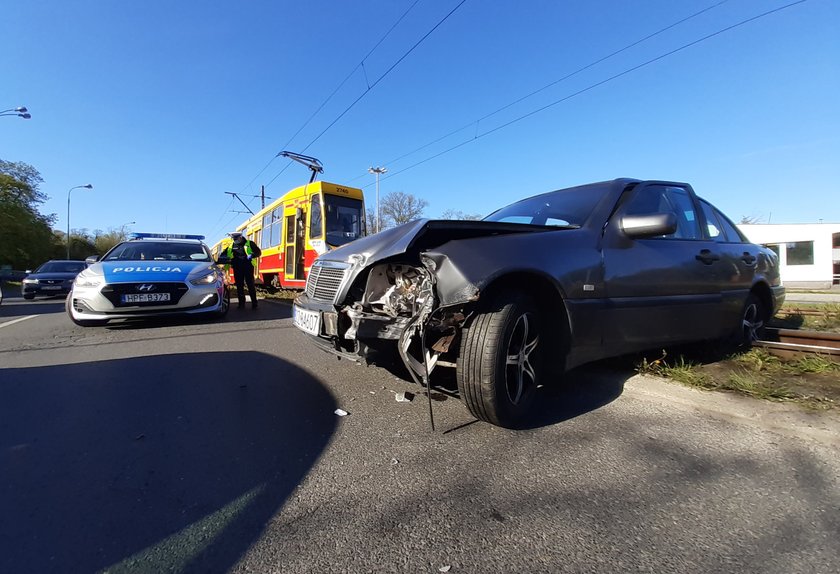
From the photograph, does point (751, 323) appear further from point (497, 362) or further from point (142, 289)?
point (142, 289)

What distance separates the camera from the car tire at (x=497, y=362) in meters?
2.28

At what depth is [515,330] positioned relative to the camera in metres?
2.53

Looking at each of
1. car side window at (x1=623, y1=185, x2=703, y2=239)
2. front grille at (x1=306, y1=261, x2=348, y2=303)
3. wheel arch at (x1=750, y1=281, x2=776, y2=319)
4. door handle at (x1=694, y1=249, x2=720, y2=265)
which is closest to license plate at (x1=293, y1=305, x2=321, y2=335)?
front grille at (x1=306, y1=261, x2=348, y2=303)

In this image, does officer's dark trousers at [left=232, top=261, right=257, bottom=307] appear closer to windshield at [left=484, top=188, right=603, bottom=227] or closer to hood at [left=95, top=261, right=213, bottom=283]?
hood at [left=95, top=261, right=213, bottom=283]

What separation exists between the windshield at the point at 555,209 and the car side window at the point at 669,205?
324 mm

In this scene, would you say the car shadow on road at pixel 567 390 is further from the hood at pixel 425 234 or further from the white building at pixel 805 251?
the white building at pixel 805 251

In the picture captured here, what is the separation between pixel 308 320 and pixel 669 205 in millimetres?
3383

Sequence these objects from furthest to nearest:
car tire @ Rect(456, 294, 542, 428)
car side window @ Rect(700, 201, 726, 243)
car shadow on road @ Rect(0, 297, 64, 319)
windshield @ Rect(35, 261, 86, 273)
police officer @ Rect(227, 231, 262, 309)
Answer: windshield @ Rect(35, 261, 86, 273) → car shadow on road @ Rect(0, 297, 64, 319) → police officer @ Rect(227, 231, 262, 309) → car side window @ Rect(700, 201, 726, 243) → car tire @ Rect(456, 294, 542, 428)

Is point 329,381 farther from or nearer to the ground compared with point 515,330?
nearer to the ground

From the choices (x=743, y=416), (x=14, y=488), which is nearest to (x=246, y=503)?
(x=14, y=488)

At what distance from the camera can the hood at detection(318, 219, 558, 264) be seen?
2.51m

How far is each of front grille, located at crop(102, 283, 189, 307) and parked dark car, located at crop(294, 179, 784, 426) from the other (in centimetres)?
381

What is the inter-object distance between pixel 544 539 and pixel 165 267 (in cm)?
663

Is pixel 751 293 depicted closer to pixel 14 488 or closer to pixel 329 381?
pixel 329 381
